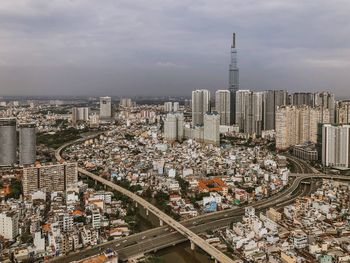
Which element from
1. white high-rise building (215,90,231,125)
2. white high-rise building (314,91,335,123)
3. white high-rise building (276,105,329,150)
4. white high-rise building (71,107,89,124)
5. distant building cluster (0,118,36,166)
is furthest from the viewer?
white high-rise building (71,107,89,124)

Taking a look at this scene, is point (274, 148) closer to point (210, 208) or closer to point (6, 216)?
point (210, 208)

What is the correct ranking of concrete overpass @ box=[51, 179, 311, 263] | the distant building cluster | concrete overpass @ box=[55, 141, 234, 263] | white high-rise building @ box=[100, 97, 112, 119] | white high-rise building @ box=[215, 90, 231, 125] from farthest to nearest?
white high-rise building @ box=[100, 97, 112, 119] < white high-rise building @ box=[215, 90, 231, 125] < the distant building cluster < concrete overpass @ box=[51, 179, 311, 263] < concrete overpass @ box=[55, 141, 234, 263]

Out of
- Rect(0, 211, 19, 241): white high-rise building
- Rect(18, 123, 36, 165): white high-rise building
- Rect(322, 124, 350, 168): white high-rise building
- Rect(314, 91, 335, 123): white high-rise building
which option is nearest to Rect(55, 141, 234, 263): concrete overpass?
Rect(0, 211, 19, 241): white high-rise building

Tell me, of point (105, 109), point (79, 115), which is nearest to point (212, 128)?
point (79, 115)

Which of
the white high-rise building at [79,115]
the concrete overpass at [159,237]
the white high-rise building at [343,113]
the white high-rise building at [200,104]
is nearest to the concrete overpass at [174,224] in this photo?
the concrete overpass at [159,237]

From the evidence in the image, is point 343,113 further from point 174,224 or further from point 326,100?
point 174,224

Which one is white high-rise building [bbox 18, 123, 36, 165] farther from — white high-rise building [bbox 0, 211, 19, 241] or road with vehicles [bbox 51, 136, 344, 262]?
white high-rise building [bbox 0, 211, 19, 241]

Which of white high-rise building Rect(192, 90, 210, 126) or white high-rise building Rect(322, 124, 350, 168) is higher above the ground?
white high-rise building Rect(192, 90, 210, 126)
